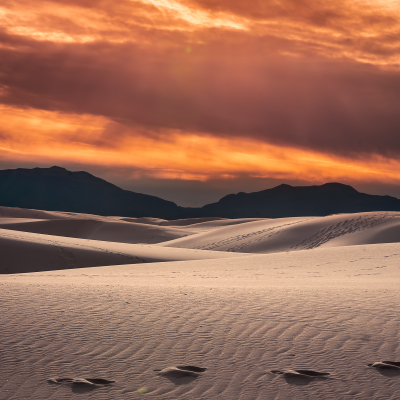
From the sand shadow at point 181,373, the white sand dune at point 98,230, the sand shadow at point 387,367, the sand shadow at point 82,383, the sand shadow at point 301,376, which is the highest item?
the sand shadow at point 387,367

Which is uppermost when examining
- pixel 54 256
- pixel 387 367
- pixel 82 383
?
pixel 387 367

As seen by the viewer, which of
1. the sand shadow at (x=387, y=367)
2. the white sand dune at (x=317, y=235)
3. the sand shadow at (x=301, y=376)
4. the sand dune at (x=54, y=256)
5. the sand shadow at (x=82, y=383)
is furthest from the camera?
the white sand dune at (x=317, y=235)

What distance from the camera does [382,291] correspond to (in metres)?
7.27

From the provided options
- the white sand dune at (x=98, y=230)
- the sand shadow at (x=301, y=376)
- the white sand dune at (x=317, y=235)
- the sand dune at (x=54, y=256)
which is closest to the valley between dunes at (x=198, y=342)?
the sand shadow at (x=301, y=376)

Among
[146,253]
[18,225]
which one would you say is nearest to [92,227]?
[18,225]

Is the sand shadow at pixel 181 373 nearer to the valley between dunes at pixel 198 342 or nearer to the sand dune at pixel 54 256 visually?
the valley between dunes at pixel 198 342

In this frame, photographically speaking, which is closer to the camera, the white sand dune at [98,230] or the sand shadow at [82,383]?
the sand shadow at [82,383]

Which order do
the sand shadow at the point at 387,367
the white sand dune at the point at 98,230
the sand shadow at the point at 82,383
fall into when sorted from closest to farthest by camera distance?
the sand shadow at the point at 82,383 → the sand shadow at the point at 387,367 → the white sand dune at the point at 98,230

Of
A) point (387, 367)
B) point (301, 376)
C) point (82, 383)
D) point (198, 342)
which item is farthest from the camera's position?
point (198, 342)

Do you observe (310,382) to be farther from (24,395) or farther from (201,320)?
(24,395)

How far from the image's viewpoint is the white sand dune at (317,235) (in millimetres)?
27312

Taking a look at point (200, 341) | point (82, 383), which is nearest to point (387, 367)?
point (200, 341)

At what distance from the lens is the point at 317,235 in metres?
29.6

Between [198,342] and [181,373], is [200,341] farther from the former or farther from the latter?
[181,373]
